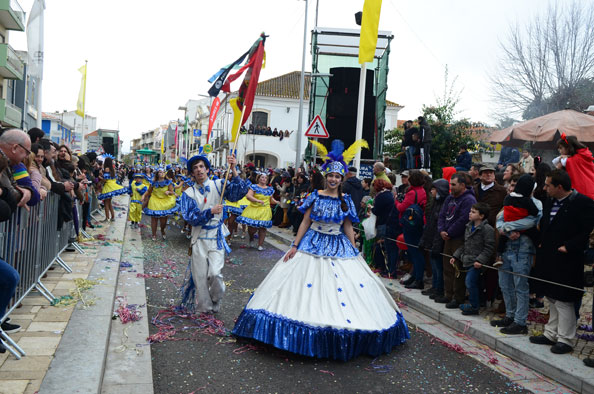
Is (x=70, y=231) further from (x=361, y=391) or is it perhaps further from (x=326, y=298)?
(x=361, y=391)

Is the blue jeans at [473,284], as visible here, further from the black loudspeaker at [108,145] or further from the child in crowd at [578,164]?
the black loudspeaker at [108,145]

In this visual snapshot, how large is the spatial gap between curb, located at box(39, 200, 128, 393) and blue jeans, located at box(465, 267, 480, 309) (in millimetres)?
4369

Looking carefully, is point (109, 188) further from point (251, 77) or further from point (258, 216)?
point (251, 77)

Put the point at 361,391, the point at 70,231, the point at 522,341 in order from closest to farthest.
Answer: the point at 361,391
the point at 522,341
the point at 70,231

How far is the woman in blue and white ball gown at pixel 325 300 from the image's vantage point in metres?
4.66

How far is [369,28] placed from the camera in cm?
978

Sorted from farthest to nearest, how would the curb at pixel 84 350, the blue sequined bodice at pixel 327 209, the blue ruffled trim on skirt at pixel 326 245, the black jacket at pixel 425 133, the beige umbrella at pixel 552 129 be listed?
the black jacket at pixel 425 133, the beige umbrella at pixel 552 129, the blue sequined bodice at pixel 327 209, the blue ruffled trim on skirt at pixel 326 245, the curb at pixel 84 350

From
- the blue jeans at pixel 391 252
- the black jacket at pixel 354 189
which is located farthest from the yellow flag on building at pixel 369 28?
the blue jeans at pixel 391 252

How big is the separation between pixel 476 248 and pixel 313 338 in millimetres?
2937

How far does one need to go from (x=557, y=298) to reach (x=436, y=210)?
2552 mm

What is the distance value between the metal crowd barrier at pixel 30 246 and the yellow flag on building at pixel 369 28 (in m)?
6.16

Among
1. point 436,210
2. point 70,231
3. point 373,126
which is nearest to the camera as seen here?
point 436,210

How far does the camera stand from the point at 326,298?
486 cm

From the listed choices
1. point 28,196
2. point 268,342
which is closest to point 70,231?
point 28,196
